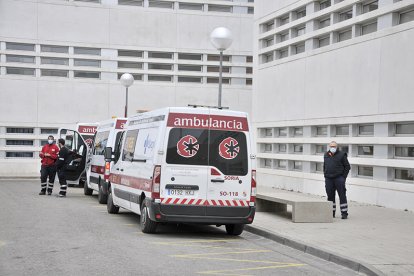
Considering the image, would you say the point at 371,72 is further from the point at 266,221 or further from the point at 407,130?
the point at 266,221

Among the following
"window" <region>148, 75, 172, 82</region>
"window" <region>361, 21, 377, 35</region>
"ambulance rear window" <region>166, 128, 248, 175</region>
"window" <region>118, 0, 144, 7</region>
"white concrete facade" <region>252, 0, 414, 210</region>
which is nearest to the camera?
"ambulance rear window" <region>166, 128, 248, 175</region>

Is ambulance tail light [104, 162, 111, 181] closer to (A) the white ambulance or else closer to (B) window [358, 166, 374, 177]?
Answer: (A) the white ambulance

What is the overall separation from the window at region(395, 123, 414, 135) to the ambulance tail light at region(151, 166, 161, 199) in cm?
764

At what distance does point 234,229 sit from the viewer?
1270 cm

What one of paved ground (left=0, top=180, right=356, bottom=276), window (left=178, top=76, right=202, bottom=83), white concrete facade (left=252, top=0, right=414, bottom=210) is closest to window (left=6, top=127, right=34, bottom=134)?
window (left=178, top=76, right=202, bottom=83)

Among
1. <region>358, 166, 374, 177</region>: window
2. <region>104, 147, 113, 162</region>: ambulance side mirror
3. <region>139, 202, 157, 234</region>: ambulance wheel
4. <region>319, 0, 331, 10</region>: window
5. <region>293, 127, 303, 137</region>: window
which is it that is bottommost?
<region>139, 202, 157, 234</region>: ambulance wheel

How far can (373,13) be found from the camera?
59.4ft

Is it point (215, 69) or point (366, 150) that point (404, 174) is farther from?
point (215, 69)

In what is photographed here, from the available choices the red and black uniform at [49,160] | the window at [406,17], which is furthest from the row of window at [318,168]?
the red and black uniform at [49,160]

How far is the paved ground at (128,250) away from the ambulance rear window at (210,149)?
140 cm

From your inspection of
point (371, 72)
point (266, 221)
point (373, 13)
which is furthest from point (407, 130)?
point (266, 221)

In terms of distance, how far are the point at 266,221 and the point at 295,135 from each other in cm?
934

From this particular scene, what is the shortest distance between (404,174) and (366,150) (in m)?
2.00

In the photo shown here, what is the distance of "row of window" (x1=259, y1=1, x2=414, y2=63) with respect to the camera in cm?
1861
